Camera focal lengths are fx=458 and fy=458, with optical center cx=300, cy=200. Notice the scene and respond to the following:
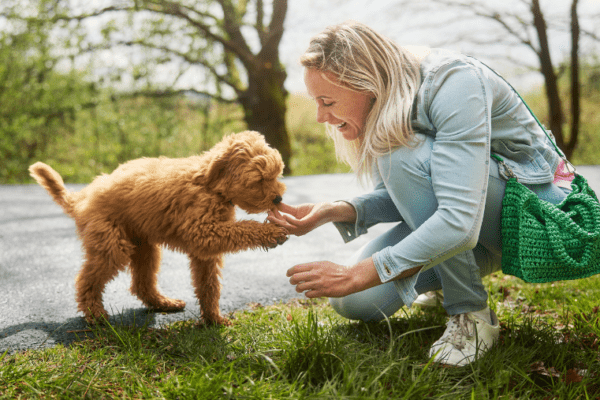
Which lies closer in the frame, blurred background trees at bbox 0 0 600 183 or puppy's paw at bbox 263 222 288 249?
puppy's paw at bbox 263 222 288 249

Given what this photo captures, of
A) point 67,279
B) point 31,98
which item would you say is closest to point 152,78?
point 31,98

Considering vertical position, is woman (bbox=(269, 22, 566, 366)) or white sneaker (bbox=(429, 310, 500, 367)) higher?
woman (bbox=(269, 22, 566, 366))

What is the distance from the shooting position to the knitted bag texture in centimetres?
182

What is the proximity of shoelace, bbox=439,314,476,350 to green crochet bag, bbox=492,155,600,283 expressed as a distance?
0.30 metres

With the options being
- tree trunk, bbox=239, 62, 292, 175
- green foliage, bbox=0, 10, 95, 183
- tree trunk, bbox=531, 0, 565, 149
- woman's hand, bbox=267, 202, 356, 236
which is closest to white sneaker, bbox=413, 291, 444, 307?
woman's hand, bbox=267, 202, 356, 236

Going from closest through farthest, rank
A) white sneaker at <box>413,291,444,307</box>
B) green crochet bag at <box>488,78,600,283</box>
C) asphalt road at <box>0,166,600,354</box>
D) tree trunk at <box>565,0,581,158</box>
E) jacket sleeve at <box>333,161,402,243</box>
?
green crochet bag at <box>488,78,600,283</box> < asphalt road at <box>0,166,600,354</box> < jacket sleeve at <box>333,161,402,243</box> < white sneaker at <box>413,291,444,307</box> < tree trunk at <box>565,0,581,158</box>

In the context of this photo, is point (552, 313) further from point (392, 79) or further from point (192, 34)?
point (192, 34)

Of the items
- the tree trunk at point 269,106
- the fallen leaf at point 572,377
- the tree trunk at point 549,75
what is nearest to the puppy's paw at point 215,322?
the fallen leaf at point 572,377

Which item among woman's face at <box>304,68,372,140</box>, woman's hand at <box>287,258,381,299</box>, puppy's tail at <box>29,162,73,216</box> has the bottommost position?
woman's hand at <box>287,258,381,299</box>

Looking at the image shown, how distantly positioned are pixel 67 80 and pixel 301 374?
13.0 m

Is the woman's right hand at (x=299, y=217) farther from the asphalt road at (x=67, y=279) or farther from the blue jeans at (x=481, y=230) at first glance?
the blue jeans at (x=481, y=230)

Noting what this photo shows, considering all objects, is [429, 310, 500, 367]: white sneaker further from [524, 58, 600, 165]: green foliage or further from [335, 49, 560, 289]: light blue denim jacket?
[524, 58, 600, 165]: green foliage

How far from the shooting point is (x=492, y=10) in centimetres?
1222

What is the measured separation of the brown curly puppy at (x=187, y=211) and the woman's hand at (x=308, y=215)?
0.06 m
